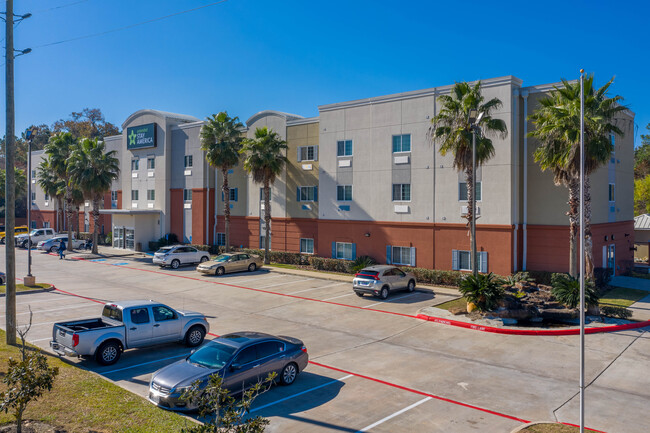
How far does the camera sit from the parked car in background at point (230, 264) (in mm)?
32500

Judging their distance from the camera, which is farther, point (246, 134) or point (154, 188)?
point (154, 188)

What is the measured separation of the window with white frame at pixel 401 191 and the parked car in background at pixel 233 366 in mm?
19924

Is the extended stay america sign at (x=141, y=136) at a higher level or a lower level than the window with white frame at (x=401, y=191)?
higher

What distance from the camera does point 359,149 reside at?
109 ft

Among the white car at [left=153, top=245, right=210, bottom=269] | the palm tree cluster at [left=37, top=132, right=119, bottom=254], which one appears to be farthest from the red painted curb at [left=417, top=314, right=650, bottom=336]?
the palm tree cluster at [left=37, top=132, right=119, bottom=254]

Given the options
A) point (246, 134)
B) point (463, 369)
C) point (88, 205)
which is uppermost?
point (246, 134)

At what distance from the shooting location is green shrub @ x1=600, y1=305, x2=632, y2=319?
63.9 feet

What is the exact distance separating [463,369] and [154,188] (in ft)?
137

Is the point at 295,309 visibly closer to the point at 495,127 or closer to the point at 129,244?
the point at 495,127

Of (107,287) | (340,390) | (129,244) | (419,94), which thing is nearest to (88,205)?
(129,244)

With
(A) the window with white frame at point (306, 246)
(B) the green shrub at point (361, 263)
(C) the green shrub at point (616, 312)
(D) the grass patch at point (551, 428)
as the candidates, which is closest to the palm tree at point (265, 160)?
(A) the window with white frame at point (306, 246)

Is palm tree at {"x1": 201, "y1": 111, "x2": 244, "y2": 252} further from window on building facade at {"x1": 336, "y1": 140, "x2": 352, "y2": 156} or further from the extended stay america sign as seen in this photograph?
the extended stay america sign

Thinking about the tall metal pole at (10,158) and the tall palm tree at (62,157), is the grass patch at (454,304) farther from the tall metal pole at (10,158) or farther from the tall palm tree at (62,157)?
the tall palm tree at (62,157)

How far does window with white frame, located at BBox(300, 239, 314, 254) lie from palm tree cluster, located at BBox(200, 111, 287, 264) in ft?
8.61
